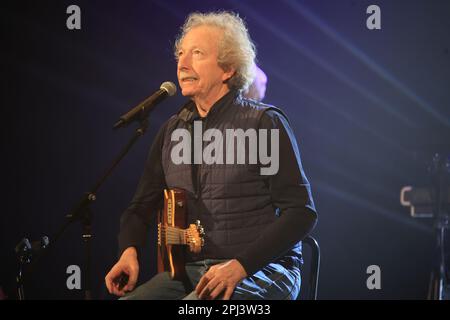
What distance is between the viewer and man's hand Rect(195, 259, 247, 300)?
194 cm

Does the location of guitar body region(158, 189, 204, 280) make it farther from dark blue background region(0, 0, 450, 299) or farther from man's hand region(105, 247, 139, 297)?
dark blue background region(0, 0, 450, 299)

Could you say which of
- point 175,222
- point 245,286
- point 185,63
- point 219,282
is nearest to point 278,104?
point 185,63

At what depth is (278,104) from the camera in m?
3.96

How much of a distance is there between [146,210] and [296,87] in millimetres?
1791

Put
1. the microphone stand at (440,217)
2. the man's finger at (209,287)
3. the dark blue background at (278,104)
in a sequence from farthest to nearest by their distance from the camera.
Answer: the dark blue background at (278,104)
the microphone stand at (440,217)
the man's finger at (209,287)

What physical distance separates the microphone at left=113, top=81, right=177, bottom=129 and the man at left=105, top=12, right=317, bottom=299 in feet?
0.33

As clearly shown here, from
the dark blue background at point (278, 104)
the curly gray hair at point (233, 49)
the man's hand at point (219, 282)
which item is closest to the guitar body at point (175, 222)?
the man's hand at point (219, 282)

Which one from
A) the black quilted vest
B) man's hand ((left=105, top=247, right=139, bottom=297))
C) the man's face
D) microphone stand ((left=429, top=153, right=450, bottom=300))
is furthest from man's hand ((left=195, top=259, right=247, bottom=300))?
microphone stand ((left=429, top=153, right=450, bottom=300))

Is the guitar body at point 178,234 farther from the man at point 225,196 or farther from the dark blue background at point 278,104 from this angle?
the dark blue background at point 278,104

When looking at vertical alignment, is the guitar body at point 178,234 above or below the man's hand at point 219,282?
above

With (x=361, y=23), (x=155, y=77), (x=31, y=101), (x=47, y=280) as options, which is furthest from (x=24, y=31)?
(x=361, y=23)

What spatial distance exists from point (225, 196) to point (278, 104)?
1.80 m

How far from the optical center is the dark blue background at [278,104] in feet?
12.2
